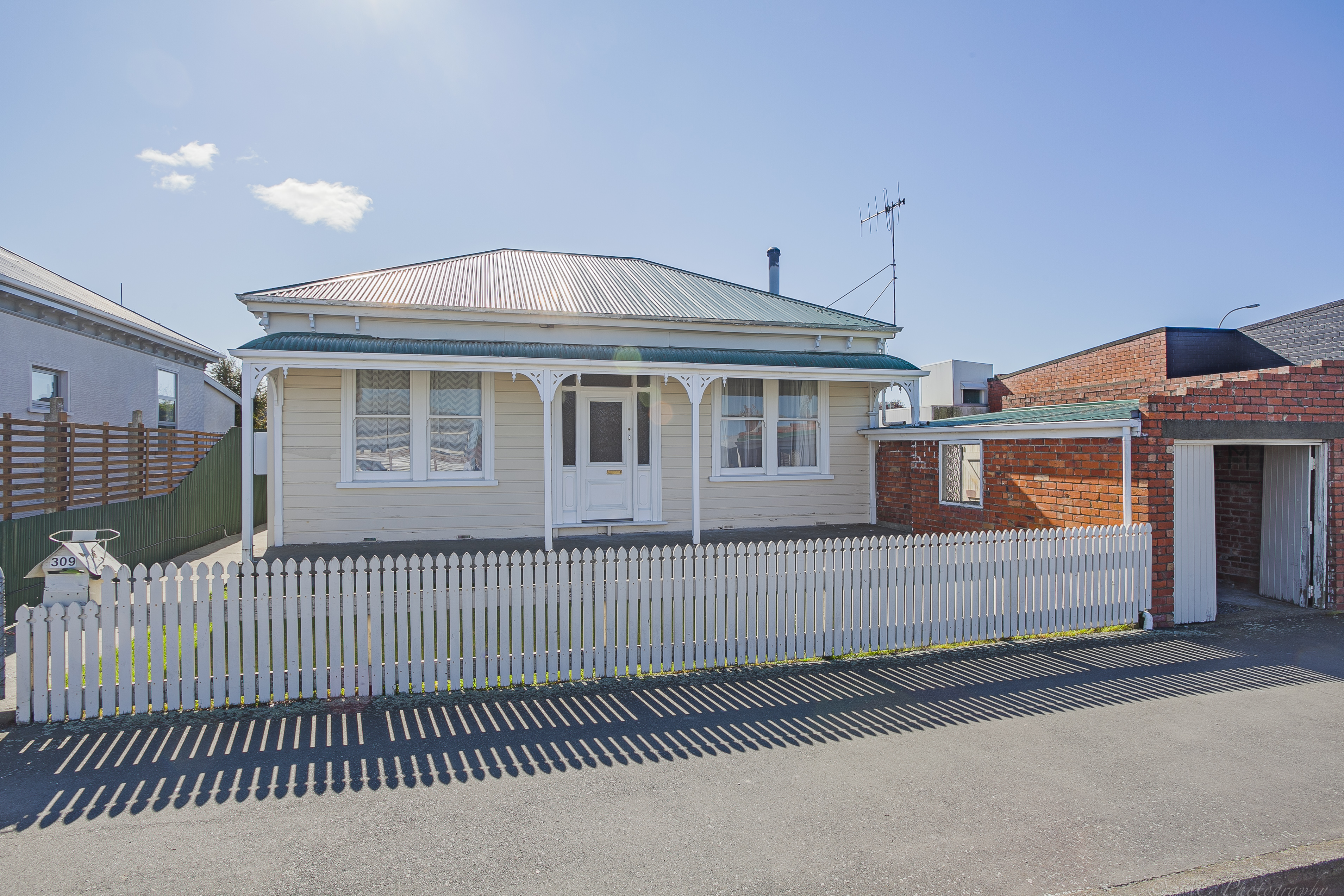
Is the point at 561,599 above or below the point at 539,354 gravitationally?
below

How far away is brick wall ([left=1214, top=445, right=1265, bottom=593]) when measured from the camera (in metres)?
9.33

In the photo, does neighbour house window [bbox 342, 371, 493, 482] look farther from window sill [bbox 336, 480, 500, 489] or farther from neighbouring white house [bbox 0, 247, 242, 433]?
neighbouring white house [bbox 0, 247, 242, 433]

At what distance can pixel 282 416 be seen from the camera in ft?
34.4

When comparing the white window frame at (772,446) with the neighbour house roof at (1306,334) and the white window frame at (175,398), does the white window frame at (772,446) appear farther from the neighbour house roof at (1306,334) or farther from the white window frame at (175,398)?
the white window frame at (175,398)

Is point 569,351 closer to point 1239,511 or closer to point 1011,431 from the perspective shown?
point 1011,431

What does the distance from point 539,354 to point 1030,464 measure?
6707mm

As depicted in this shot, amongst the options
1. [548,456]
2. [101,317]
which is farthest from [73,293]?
[548,456]

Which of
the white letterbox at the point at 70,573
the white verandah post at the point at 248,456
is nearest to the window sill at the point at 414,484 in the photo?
the white verandah post at the point at 248,456

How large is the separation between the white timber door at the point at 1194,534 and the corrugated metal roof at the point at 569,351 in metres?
4.59

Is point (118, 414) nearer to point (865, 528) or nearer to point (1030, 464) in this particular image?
point (865, 528)

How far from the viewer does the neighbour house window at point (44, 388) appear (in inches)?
486

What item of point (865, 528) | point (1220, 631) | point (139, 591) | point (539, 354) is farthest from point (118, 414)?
point (1220, 631)

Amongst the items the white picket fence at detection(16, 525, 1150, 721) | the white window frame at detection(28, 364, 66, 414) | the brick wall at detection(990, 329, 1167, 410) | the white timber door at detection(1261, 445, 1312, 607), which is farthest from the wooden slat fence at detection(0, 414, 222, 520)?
the brick wall at detection(990, 329, 1167, 410)

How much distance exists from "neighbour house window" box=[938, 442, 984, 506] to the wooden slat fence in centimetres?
1220
